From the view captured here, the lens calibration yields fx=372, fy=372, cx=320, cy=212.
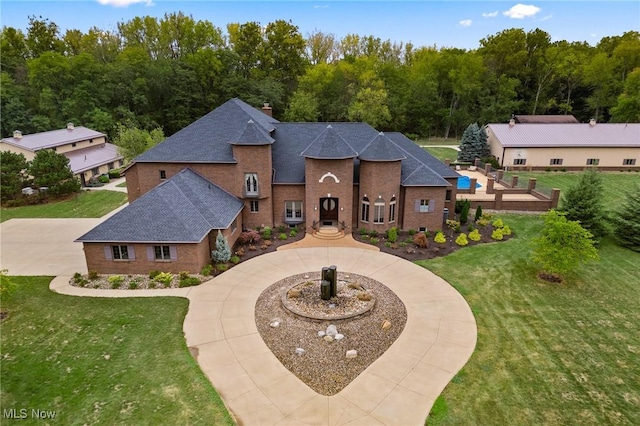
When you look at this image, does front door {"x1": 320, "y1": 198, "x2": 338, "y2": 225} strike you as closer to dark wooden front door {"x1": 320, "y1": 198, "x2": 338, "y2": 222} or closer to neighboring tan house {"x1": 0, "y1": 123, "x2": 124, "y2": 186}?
dark wooden front door {"x1": 320, "y1": 198, "x2": 338, "y2": 222}

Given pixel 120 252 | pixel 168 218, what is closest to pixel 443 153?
pixel 168 218

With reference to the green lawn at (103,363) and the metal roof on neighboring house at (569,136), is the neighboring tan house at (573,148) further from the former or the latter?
the green lawn at (103,363)

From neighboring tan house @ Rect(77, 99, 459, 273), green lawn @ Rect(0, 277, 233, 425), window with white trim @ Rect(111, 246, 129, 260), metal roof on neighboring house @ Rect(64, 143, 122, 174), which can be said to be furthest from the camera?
metal roof on neighboring house @ Rect(64, 143, 122, 174)

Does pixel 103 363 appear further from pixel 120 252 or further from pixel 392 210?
pixel 392 210

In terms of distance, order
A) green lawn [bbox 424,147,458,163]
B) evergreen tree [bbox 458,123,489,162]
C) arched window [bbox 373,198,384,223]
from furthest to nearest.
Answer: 1. green lawn [bbox 424,147,458,163]
2. evergreen tree [bbox 458,123,489,162]
3. arched window [bbox 373,198,384,223]

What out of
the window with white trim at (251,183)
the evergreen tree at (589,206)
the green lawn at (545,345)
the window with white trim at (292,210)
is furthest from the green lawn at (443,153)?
the window with white trim at (251,183)

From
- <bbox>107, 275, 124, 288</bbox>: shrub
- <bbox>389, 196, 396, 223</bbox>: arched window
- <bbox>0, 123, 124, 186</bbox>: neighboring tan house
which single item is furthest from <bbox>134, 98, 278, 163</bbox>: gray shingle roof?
<bbox>0, 123, 124, 186</bbox>: neighboring tan house

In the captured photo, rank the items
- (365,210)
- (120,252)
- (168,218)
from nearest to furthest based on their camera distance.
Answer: (120,252)
(168,218)
(365,210)
